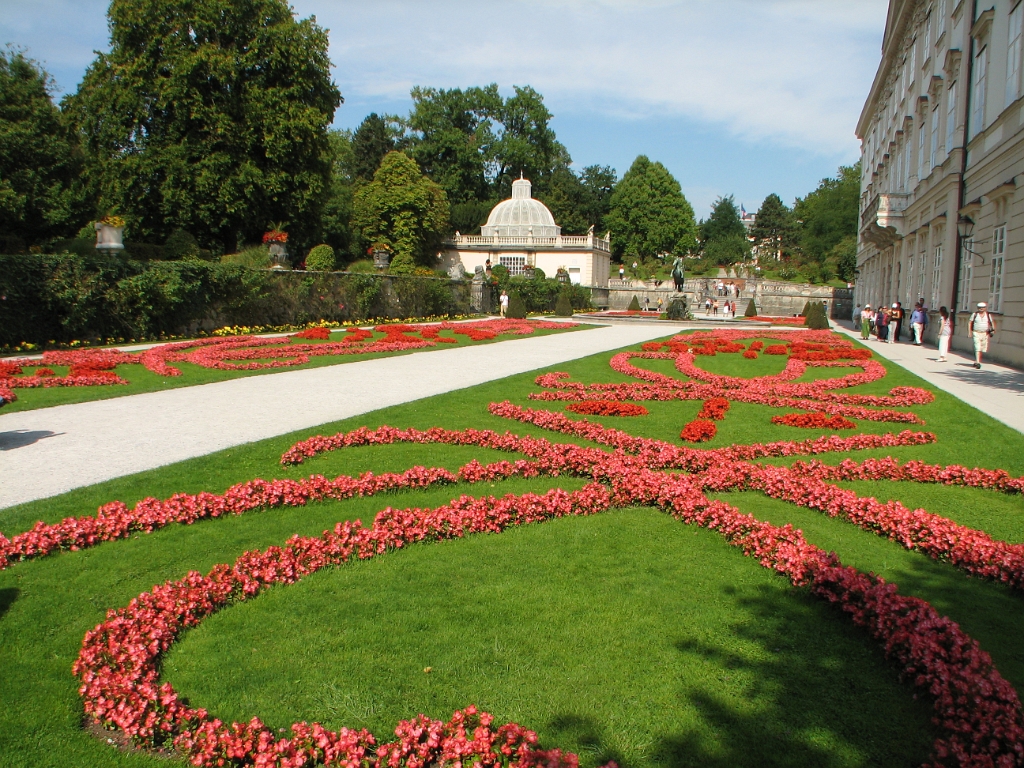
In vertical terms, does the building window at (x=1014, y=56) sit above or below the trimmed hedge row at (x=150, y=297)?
above

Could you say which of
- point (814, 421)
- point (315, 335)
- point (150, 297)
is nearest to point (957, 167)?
point (814, 421)

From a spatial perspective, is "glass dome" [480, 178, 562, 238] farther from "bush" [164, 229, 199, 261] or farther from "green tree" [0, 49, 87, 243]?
"bush" [164, 229, 199, 261]

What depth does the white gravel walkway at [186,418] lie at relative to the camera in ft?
22.8

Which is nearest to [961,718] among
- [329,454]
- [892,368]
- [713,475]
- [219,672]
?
[219,672]

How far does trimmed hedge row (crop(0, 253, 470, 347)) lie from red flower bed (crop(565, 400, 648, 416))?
1402 cm

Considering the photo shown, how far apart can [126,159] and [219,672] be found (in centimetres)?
3714

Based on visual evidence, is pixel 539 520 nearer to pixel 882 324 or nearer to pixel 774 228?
pixel 882 324

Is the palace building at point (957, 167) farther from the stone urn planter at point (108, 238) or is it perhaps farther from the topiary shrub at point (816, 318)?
the stone urn planter at point (108, 238)

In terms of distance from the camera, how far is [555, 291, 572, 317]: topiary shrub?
46719 millimetres

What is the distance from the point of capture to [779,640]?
12.3 ft

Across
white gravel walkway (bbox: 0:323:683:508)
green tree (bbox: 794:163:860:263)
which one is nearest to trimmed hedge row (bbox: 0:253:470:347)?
white gravel walkway (bbox: 0:323:683:508)

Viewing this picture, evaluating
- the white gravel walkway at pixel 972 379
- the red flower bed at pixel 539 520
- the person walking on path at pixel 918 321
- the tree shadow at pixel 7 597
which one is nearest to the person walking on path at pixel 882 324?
the person walking on path at pixel 918 321

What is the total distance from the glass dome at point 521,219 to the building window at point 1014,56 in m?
50.6

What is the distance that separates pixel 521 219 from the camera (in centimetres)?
6875
